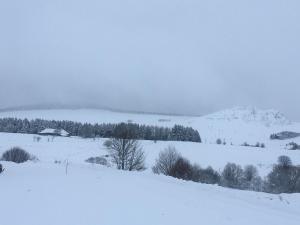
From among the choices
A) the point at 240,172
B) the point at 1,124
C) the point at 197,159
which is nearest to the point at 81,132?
the point at 1,124

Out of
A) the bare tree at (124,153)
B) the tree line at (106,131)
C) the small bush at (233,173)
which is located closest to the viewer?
the bare tree at (124,153)

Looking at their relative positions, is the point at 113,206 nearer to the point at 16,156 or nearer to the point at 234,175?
the point at 16,156

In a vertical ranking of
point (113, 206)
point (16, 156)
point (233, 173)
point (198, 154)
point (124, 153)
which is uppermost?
point (124, 153)

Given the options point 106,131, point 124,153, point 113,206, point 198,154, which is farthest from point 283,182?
point 106,131

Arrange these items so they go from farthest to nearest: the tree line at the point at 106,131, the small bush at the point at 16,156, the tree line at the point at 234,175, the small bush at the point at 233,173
A: the tree line at the point at 106,131
the small bush at the point at 233,173
the small bush at the point at 16,156
the tree line at the point at 234,175

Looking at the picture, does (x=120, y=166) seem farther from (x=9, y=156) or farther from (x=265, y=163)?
(x=265, y=163)

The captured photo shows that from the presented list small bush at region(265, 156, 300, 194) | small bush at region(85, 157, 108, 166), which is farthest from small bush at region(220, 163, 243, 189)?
small bush at region(85, 157, 108, 166)

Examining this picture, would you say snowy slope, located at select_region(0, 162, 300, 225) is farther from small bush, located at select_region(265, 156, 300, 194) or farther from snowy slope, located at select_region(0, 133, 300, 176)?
snowy slope, located at select_region(0, 133, 300, 176)

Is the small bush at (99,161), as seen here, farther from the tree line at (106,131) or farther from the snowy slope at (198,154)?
the tree line at (106,131)

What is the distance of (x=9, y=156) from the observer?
67312 millimetres

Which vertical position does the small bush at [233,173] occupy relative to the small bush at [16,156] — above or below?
below

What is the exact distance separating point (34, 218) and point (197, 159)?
85.5 m

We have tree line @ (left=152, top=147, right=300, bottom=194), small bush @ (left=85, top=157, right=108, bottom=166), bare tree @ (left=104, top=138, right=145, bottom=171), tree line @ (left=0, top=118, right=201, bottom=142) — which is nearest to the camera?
tree line @ (left=152, top=147, right=300, bottom=194)

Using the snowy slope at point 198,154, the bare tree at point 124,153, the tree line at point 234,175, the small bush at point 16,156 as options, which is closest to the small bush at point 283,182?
the tree line at point 234,175
